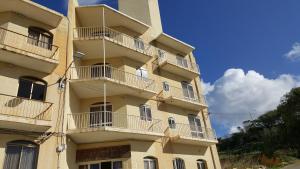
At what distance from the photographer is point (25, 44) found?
13852 mm

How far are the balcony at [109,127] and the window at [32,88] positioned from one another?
83.2 inches

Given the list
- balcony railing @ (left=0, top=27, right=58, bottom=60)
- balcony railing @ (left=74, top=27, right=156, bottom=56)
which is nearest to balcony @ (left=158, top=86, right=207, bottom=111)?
balcony railing @ (left=74, top=27, right=156, bottom=56)

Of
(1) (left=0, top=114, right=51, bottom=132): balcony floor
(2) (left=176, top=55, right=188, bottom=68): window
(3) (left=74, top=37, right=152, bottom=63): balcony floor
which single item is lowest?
(1) (left=0, top=114, right=51, bottom=132): balcony floor

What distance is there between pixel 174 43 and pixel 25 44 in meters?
14.2

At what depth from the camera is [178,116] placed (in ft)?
65.6

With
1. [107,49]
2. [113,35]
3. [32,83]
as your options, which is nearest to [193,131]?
[107,49]

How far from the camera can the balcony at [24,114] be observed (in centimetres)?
1133

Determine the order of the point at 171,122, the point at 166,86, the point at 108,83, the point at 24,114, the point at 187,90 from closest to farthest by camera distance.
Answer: the point at 24,114
the point at 108,83
the point at 171,122
the point at 166,86
the point at 187,90

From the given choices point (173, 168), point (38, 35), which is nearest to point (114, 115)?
point (173, 168)

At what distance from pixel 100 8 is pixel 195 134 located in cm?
1309

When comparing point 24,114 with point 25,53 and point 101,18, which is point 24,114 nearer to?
point 25,53

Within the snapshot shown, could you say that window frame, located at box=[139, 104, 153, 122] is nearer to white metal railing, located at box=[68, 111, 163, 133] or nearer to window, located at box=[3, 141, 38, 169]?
white metal railing, located at box=[68, 111, 163, 133]

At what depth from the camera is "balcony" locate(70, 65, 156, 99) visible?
15461 mm

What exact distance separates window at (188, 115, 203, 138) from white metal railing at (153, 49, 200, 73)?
4703mm
